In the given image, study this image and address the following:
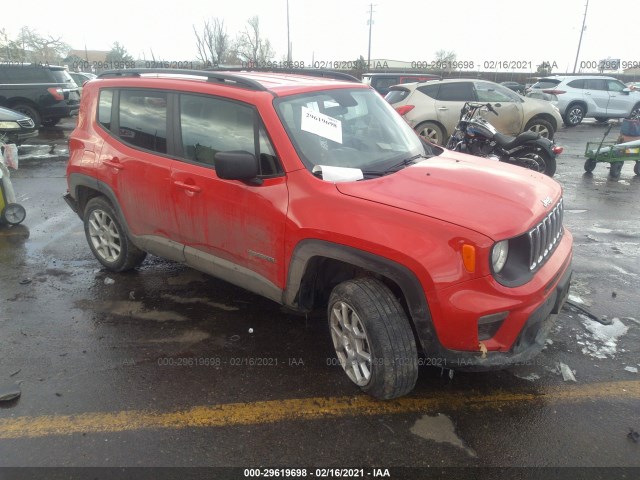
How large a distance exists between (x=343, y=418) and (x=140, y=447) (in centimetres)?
113

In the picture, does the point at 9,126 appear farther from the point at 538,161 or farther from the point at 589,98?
the point at 589,98

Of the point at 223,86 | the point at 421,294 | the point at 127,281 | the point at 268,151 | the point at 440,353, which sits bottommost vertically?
the point at 127,281

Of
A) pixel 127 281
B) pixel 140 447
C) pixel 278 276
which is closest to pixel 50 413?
pixel 140 447

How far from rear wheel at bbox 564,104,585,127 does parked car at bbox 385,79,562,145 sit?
7.17 metres

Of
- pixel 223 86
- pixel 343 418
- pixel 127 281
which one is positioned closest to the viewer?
pixel 343 418

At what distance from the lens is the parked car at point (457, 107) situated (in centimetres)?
1147

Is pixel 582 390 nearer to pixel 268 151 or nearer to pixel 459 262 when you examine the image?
pixel 459 262

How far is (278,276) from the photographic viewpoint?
3.17 m

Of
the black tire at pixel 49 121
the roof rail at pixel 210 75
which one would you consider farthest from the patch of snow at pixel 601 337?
the black tire at pixel 49 121

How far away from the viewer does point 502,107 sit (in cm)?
1162

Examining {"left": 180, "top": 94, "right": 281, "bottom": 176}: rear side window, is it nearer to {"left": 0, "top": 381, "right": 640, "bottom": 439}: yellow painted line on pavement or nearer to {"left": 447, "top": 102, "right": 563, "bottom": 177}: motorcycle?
{"left": 0, "top": 381, "right": 640, "bottom": 439}: yellow painted line on pavement

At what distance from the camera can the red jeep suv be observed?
252cm

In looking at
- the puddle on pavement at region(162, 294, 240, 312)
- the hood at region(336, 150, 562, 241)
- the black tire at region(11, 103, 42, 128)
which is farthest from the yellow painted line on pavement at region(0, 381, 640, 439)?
the black tire at region(11, 103, 42, 128)

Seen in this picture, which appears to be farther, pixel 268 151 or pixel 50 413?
pixel 268 151
